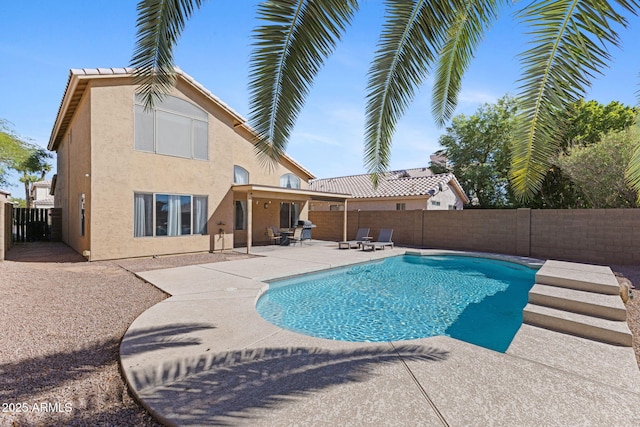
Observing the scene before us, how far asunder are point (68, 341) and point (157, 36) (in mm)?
4361

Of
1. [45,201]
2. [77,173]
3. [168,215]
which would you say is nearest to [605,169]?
[168,215]

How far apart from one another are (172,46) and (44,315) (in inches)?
210

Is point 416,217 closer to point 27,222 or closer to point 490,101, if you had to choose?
point 490,101

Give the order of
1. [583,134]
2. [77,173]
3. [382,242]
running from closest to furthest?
[77,173] < [382,242] < [583,134]

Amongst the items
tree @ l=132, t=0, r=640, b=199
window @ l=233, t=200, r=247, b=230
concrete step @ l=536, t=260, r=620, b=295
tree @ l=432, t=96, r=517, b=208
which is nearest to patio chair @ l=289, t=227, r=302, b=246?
window @ l=233, t=200, r=247, b=230

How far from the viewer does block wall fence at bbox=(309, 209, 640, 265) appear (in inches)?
477

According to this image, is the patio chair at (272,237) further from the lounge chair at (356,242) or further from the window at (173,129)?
the window at (173,129)

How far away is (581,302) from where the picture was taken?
16.6 ft

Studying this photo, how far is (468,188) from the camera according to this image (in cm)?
2722

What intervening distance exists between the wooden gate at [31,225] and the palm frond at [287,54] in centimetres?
2086

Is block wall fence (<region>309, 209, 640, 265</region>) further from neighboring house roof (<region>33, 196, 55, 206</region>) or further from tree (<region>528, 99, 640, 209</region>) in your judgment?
neighboring house roof (<region>33, 196, 55, 206</region>)

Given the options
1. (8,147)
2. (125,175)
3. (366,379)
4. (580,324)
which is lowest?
(366,379)

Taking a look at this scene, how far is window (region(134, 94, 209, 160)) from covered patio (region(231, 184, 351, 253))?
2574mm

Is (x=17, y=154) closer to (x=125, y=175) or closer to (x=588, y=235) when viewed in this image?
(x=125, y=175)
